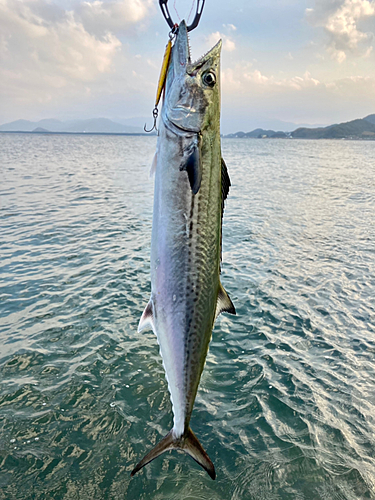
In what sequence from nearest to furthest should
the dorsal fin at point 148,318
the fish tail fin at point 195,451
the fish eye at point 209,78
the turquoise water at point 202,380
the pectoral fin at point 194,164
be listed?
1. the pectoral fin at point 194,164
2. the fish eye at point 209,78
3. the fish tail fin at point 195,451
4. the dorsal fin at point 148,318
5. the turquoise water at point 202,380

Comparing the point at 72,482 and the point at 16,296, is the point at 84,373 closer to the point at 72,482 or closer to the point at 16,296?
the point at 72,482

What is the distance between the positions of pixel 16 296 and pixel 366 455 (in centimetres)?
897

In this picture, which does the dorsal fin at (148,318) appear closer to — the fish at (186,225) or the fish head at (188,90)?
the fish at (186,225)

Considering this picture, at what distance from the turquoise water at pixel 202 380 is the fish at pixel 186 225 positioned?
2.09 m

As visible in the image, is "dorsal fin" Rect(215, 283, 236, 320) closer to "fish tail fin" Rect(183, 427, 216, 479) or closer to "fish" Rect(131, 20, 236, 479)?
"fish" Rect(131, 20, 236, 479)

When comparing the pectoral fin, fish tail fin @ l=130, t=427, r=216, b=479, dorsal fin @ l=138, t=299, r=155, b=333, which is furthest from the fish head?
fish tail fin @ l=130, t=427, r=216, b=479

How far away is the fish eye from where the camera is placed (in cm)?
343

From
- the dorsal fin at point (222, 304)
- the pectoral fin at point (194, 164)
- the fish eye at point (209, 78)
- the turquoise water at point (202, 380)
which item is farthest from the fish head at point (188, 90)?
the turquoise water at point (202, 380)

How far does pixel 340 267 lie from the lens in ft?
42.8

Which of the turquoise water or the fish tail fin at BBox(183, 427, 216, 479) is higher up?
the fish tail fin at BBox(183, 427, 216, 479)

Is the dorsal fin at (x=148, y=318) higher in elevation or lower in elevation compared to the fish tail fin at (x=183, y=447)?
higher

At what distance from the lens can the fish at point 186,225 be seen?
3369 millimetres

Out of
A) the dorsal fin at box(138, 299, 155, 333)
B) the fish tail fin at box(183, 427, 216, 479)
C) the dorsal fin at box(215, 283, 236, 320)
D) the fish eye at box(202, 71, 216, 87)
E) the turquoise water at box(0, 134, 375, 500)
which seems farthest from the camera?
the turquoise water at box(0, 134, 375, 500)

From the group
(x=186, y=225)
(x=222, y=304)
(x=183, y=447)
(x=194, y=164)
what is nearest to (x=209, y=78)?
(x=194, y=164)
